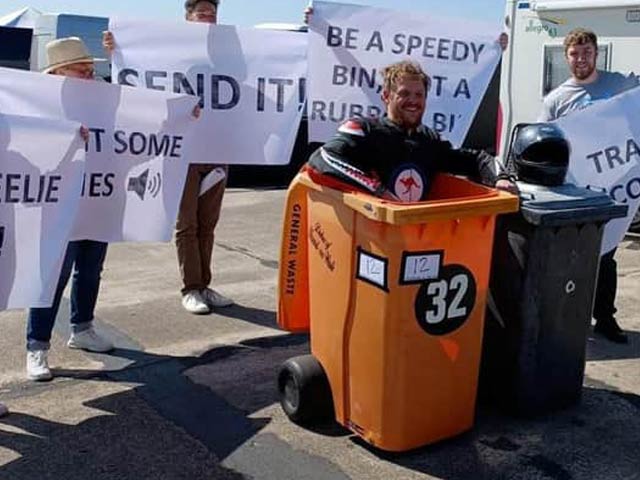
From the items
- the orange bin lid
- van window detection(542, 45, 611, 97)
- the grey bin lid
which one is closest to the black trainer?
the grey bin lid

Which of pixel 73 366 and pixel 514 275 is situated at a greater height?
pixel 514 275

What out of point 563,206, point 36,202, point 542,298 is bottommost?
point 542,298

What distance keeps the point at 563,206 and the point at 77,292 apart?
2824 millimetres

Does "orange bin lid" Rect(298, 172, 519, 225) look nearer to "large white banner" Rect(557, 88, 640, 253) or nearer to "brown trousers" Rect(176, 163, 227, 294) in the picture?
"large white banner" Rect(557, 88, 640, 253)

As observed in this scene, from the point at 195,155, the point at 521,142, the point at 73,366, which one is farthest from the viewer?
the point at 195,155

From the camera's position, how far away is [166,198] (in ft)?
16.6

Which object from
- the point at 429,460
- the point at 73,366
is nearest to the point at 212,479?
the point at 429,460

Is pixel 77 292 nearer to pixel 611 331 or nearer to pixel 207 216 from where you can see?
pixel 207 216

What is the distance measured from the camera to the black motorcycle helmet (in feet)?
14.0

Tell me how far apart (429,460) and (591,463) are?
73 centimetres

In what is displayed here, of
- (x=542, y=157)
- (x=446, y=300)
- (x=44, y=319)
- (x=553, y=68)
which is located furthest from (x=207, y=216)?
(x=553, y=68)

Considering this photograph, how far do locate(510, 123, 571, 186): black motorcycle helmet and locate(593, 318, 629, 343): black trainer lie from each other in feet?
5.25

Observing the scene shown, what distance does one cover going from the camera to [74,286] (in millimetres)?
5133

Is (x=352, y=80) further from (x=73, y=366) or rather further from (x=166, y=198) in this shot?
(x=73, y=366)
